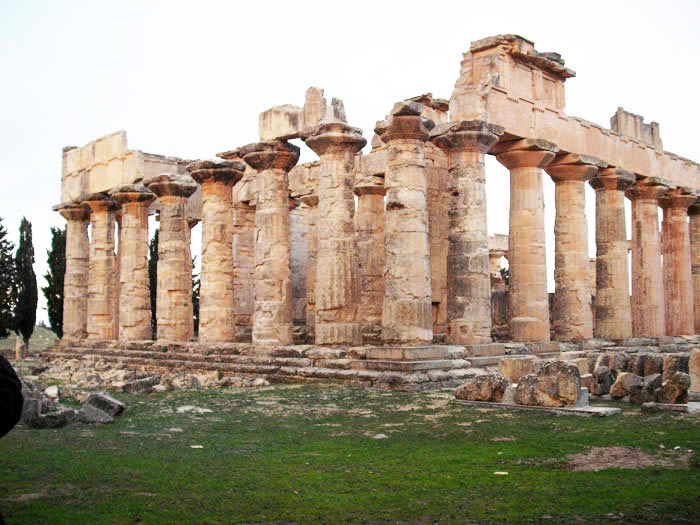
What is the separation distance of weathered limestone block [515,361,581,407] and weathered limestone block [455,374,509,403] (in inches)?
12.9

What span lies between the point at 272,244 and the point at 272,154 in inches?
88.6

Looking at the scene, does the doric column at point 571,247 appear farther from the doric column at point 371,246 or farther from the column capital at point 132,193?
the column capital at point 132,193

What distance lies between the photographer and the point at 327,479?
7250mm

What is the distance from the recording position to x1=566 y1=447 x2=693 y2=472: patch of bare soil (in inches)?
299

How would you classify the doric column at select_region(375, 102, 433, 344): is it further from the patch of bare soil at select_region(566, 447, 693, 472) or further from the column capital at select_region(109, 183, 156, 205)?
the column capital at select_region(109, 183, 156, 205)

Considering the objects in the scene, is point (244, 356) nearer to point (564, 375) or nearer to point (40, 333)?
point (564, 375)

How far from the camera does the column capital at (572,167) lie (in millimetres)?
20781

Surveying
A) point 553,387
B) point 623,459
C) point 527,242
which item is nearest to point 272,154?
point 527,242

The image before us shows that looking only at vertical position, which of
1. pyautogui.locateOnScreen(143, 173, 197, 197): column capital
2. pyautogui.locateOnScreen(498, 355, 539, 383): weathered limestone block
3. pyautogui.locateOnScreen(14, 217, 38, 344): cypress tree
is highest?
pyautogui.locateOnScreen(143, 173, 197, 197): column capital

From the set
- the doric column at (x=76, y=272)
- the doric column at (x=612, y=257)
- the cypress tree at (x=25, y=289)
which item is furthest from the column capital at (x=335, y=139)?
the cypress tree at (x=25, y=289)

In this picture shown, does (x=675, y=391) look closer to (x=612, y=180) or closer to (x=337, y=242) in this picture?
(x=337, y=242)

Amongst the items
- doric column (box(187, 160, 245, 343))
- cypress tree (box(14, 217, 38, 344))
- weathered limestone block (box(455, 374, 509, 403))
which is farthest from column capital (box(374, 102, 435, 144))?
cypress tree (box(14, 217, 38, 344))

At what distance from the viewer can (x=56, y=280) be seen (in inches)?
1421

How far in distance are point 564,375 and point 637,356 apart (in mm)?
3886
